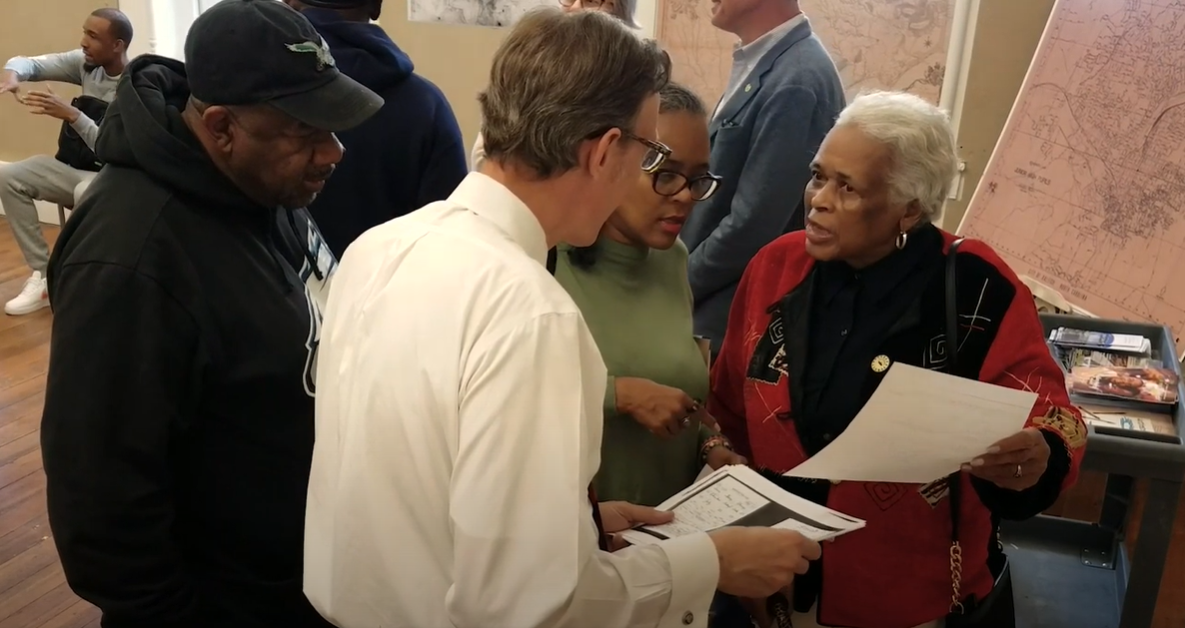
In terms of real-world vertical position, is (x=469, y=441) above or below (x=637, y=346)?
above

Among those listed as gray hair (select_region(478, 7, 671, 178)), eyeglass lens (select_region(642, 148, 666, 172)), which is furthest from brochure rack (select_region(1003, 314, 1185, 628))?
gray hair (select_region(478, 7, 671, 178))

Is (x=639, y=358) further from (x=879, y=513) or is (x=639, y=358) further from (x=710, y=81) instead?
(x=710, y=81)

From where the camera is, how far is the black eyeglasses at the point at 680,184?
1.55m

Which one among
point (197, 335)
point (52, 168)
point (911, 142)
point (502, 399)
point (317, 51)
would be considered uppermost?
point (317, 51)

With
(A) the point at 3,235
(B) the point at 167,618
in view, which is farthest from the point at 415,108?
(A) the point at 3,235

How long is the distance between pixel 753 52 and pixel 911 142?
0.82m

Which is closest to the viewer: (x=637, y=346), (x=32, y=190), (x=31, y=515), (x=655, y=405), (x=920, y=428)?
(x=920, y=428)

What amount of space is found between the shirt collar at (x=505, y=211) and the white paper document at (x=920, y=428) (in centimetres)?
58

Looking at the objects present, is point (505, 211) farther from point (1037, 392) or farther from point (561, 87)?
point (1037, 392)

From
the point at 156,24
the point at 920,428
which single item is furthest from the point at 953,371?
the point at 156,24

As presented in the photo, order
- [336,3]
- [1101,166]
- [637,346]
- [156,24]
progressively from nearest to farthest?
[637,346] → [336,3] → [1101,166] → [156,24]

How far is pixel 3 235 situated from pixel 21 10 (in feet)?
4.25

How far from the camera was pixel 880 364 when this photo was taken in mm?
1570

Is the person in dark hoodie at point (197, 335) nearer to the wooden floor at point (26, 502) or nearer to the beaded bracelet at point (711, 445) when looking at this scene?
the beaded bracelet at point (711, 445)
